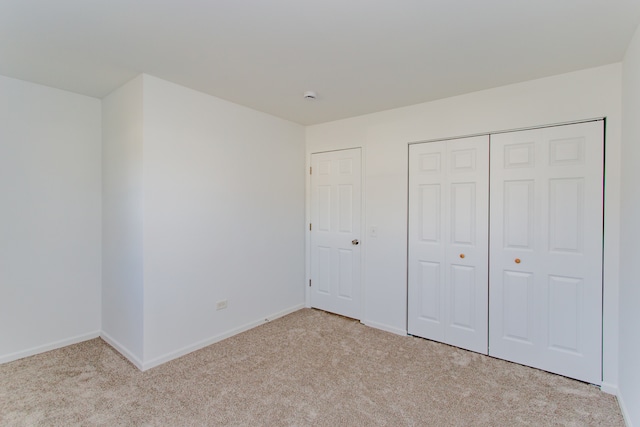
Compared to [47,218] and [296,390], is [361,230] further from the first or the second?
[47,218]

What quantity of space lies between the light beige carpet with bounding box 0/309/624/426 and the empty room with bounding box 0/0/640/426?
2 cm

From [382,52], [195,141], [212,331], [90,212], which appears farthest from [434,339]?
[90,212]

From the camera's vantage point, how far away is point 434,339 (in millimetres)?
3104

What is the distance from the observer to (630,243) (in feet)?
6.39

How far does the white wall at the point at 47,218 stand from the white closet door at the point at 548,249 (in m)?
3.86

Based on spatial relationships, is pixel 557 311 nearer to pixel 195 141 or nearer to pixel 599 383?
pixel 599 383

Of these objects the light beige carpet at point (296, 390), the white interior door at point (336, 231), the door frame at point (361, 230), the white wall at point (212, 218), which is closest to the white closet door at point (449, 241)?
the light beige carpet at point (296, 390)

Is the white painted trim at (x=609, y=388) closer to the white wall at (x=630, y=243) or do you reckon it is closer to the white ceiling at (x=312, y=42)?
the white wall at (x=630, y=243)

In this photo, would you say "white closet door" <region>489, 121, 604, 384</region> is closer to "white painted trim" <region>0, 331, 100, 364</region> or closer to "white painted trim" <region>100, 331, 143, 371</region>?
"white painted trim" <region>100, 331, 143, 371</region>

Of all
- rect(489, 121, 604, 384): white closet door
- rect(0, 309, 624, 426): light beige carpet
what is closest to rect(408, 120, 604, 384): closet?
rect(489, 121, 604, 384): white closet door

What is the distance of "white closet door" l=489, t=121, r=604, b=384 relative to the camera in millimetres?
2352

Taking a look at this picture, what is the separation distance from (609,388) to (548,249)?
1.04m

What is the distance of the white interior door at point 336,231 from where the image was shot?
3705 mm

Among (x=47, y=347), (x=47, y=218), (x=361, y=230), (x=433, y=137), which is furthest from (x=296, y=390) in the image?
(x=47, y=218)
